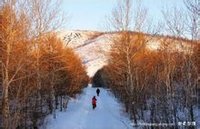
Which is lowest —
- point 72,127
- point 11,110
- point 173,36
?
point 72,127

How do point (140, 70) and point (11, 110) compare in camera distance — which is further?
point (140, 70)

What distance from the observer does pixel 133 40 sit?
28.2 m

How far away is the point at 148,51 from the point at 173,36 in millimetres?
9858

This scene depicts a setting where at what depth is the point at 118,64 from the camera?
2941 cm

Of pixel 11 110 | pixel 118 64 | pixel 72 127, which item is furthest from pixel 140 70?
pixel 11 110

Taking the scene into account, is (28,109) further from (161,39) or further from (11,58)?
(161,39)

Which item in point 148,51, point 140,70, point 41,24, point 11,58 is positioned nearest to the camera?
point 11,58

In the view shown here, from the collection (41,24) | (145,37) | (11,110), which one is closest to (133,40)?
(145,37)

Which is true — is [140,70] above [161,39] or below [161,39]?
below

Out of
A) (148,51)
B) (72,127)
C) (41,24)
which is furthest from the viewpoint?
(148,51)

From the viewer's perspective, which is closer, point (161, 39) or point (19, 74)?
point (19, 74)

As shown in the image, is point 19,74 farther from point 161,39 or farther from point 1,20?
point 161,39

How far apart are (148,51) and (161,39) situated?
4.27 meters

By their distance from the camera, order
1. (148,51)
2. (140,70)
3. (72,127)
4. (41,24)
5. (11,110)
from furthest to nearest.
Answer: (148,51)
(140,70)
(41,24)
(72,127)
(11,110)
